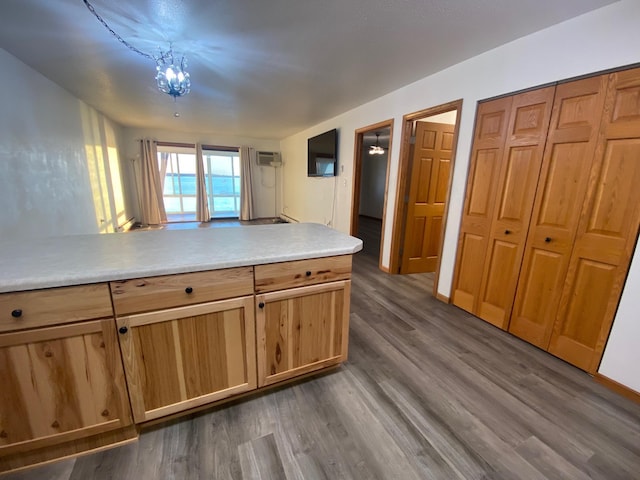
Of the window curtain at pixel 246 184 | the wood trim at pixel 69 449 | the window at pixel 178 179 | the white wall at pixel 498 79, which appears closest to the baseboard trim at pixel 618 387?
the white wall at pixel 498 79

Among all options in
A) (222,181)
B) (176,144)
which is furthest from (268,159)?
(176,144)

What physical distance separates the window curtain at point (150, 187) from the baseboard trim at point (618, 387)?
25.7 ft

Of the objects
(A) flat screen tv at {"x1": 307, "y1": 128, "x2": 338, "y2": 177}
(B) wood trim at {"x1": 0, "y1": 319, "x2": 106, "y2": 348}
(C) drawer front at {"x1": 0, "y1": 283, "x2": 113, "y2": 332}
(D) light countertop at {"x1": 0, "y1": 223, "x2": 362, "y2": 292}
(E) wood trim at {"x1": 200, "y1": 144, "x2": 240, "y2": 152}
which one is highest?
(E) wood trim at {"x1": 200, "y1": 144, "x2": 240, "y2": 152}

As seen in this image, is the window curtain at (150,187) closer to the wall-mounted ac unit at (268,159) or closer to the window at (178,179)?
the window at (178,179)

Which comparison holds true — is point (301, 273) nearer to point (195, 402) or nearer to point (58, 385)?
point (195, 402)

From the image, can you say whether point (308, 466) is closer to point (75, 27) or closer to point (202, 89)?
point (75, 27)

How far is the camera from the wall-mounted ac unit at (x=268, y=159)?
297 inches

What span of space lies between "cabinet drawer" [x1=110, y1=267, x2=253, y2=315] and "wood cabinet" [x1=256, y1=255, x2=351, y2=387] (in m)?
0.10

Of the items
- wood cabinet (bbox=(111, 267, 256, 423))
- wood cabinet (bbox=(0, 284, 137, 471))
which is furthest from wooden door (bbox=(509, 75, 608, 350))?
wood cabinet (bbox=(0, 284, 137, 471))

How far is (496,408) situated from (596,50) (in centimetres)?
230

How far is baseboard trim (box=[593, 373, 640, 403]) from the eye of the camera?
62.8 inches

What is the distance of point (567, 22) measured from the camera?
1.77m

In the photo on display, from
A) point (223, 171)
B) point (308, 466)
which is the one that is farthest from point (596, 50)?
point (223, 171)

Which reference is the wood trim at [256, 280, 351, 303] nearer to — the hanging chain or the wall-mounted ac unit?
the hanging chain
